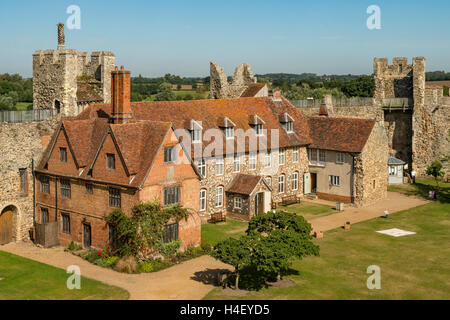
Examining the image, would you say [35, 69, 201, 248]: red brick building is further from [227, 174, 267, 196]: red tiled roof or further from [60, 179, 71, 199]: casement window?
[227, 174, 267, 196]: red tiled roof

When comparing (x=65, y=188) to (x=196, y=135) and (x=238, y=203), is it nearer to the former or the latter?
(x=196, y=135)

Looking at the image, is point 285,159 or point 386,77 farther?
point 386,77

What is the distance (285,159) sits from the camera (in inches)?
1994

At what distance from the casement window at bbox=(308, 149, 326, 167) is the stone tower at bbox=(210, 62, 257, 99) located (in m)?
11.0

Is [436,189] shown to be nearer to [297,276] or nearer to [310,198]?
[310,198]

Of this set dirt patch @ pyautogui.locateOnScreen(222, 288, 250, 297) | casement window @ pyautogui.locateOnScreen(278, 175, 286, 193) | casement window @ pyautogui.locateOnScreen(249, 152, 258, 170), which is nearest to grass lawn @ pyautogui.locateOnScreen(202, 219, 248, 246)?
casement window @ pyautogui.locateOnScreen(249, 152, 258, 170)

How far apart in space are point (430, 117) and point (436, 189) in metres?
11.8

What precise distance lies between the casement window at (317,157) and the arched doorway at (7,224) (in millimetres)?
28034

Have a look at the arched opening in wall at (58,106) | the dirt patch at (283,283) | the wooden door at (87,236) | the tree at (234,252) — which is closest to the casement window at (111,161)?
the wooden door at (87,236)

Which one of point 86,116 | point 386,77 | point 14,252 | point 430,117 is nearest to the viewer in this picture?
point 14,252

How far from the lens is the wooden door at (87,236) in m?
36.5

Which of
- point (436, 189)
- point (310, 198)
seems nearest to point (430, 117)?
point (436, 189)
